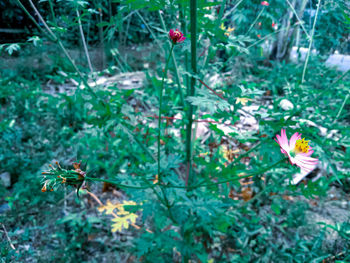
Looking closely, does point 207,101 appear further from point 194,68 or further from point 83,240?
point 83,240

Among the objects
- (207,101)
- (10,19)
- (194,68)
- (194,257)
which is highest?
(10,19)

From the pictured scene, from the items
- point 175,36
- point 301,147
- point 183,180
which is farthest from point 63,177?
point 183,180

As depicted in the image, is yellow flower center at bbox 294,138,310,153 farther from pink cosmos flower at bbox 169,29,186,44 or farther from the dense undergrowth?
pink cosmos flower at bbox 169,29,186,44

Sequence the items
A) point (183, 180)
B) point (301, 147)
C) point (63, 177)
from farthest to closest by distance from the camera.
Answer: point (183, 180), point (301, 147), point (63, 177)

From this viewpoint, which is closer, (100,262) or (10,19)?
(100,262)

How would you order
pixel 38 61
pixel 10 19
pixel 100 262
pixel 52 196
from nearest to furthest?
pixel 100 262 < pixel 52 196 < pixel 10 19 < pixel 38 61

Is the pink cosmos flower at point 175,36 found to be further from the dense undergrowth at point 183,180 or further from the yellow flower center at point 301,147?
the yellow flower center at point 301,147

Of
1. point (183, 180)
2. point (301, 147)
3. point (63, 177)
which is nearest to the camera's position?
point (63, 177)

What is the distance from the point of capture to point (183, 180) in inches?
74.0

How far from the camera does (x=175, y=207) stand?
1427 millimetres

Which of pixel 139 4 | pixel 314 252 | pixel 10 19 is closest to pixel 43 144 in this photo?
pixel 10 19

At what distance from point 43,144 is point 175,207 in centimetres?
193

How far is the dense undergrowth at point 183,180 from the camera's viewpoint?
126cm

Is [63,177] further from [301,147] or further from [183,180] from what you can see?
[183,180]
